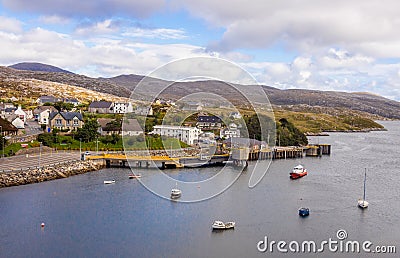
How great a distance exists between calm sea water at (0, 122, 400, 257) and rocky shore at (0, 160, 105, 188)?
0.55 meters

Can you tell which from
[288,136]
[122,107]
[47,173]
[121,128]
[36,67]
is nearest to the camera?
[47,173]

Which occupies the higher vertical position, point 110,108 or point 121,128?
point 110,108

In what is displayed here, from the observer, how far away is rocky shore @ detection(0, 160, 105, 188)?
60.8 ft

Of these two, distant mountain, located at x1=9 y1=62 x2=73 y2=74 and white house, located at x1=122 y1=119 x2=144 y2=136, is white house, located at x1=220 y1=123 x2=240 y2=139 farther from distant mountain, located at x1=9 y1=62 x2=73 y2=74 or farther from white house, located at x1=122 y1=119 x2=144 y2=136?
distant mountain, located at x1=9 y1=62 x2=73 y2=74

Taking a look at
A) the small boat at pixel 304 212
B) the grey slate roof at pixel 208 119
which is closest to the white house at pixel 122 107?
the grey slate roof at pixel 208 119

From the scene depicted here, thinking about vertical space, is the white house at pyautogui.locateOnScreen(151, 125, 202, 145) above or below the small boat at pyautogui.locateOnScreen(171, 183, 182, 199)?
above

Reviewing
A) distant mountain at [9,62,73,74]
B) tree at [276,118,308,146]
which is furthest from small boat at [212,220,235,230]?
distant mountain at [9,62,73,74]

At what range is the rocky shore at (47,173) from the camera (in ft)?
60.8

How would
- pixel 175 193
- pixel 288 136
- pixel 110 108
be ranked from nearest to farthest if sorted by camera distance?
pixel 175 193 < pixel 288 136 < pixel 110 108

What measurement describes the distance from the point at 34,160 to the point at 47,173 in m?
2.48

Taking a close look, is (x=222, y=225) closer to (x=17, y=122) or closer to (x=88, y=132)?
(x=88, y=132)

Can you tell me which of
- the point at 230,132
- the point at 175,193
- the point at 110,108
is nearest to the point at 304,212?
the point at 175,193

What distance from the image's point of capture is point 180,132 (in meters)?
30.8

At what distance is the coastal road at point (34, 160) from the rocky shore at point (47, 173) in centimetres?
71
